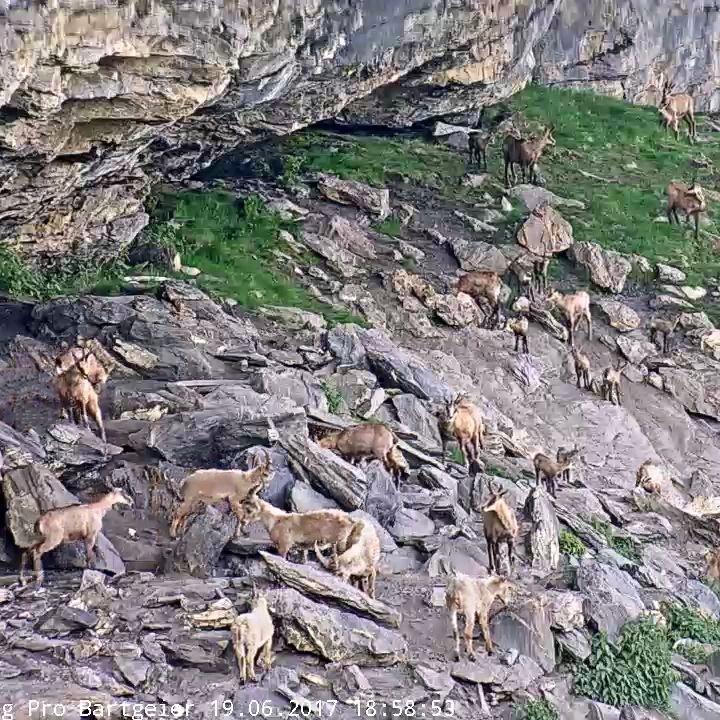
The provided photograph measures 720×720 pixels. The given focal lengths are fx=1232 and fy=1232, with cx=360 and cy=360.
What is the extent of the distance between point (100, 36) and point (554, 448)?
13.0m

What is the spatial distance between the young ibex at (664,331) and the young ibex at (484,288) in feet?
12.6

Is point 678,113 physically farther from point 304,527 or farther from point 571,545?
point 304,527

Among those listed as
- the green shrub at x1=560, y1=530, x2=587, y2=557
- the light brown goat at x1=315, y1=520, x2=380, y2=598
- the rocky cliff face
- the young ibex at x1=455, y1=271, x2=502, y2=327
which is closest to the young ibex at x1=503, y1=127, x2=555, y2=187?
the rocky cliff face

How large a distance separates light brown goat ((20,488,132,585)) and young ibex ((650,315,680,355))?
16956mm

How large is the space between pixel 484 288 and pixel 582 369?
3.18 metres

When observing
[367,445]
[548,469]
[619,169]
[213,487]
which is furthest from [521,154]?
[213,487]

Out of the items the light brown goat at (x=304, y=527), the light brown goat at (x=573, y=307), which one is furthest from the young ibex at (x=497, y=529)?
the light brown goat at (x=573, y=307)

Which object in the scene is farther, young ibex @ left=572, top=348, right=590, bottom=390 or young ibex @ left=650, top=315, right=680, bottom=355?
young ibex @ left=650, top=315, right=680, bottom=355

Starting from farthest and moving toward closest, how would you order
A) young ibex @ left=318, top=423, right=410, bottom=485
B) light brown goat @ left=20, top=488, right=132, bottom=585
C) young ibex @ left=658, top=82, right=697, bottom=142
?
young ibex @ left=658, top=82, right=697, bottom=142 < young ibex @ left=318, top=423, right=410, bottom=485 < light brown goat @ left=20, top=488, right=132, bottom=585

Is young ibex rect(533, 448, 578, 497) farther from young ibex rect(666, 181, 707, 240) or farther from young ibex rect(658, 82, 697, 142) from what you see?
young ibex rect(658, 82, 697, 142)

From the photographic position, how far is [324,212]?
104 ft

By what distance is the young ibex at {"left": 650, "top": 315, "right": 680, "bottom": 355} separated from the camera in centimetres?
2905

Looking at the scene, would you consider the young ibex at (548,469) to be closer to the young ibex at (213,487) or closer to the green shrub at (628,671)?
the green shrub at (628,671)

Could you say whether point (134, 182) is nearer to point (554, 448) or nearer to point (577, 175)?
Result: point (554, 448)
